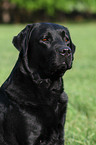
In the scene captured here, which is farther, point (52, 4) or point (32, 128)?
point (52, 4)

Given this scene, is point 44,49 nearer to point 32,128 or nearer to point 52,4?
point 32,128

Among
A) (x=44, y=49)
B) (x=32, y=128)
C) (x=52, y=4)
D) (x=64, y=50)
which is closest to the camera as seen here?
(x=32, y=128)

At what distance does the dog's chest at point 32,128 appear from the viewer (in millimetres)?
3250

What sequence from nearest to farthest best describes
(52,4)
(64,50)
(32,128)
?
(32,128) → (64,50) → (52,4)

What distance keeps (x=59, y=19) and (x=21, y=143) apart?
54442 mm

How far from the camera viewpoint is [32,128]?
10.7 feet

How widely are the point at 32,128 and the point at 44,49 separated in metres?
0.97

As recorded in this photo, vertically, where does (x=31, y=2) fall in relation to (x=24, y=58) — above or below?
below

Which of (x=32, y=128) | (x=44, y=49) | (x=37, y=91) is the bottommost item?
(x=32, y=128)

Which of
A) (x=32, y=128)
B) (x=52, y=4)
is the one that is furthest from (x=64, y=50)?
(x=52, y=4)

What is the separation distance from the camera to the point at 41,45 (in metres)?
3.56

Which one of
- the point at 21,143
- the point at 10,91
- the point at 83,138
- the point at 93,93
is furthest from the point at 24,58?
the point at 93,93

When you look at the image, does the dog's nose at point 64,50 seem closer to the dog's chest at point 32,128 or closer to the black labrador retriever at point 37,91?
the black labrador retriever at point 37,91

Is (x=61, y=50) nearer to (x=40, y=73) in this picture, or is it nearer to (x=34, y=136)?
(x=40, y=73)
